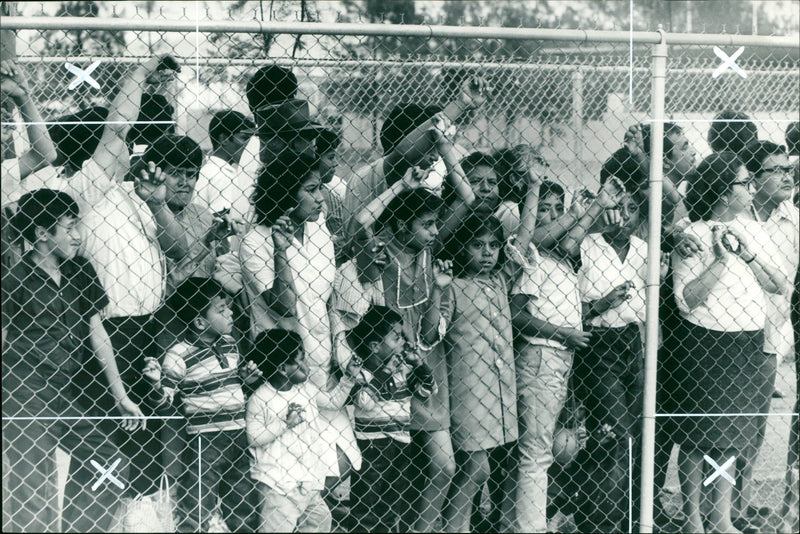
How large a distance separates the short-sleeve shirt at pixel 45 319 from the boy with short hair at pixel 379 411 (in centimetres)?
100

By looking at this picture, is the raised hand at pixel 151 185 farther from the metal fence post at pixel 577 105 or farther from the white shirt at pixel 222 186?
the metal fence post at pixel 577 105

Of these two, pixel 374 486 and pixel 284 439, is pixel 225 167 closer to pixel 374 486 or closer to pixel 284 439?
pixel 284 439

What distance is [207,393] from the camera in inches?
137

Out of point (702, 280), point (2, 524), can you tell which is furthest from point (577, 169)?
point (2, 524)

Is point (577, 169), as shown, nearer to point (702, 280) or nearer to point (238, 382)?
point (702, 280)

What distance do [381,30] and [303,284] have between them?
0.99 m

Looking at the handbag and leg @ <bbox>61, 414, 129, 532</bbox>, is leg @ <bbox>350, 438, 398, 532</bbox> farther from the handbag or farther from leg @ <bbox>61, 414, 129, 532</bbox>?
leg @ <bbox>61, 414, 129, 532</bbox>

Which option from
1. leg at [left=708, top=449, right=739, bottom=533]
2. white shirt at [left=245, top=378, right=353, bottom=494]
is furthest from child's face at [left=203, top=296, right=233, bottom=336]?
leg at [left=708, top=449, right=739, bottom=533]

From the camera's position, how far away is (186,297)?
351 cm

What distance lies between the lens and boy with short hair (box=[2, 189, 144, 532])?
3.40 meters

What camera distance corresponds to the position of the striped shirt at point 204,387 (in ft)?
11.4

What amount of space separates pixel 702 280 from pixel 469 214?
3.39ft

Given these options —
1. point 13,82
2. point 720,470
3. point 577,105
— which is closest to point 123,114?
point 13,82

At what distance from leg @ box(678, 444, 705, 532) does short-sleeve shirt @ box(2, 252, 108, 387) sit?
2486 millimetres
